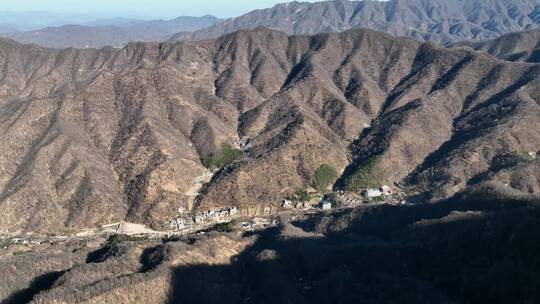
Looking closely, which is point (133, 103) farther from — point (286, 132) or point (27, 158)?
point (286, 132)

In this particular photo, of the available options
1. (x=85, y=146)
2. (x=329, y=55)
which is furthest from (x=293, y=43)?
(x=85, y=146)

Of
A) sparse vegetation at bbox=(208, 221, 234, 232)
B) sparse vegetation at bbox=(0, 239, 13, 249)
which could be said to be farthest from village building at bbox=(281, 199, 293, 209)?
sparse vegetation at bbox=(0, 239, 13, 249)

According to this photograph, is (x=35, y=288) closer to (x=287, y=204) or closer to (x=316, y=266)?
(x=316, y=266)

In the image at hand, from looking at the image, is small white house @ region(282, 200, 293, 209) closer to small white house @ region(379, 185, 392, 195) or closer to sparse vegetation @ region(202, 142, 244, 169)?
sparse vegetation @ region(202, 142, 244, 169)

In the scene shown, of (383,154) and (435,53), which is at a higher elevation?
(435,53)

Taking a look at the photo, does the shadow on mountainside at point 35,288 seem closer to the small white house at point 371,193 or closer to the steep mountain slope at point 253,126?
the steep mountain slope at point 253,126
